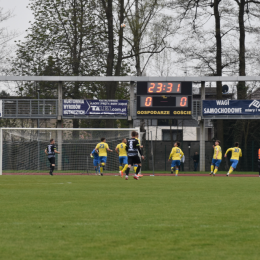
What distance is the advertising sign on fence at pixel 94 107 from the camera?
33.6 metres

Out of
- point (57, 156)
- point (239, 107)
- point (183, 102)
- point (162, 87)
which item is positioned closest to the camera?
point (57, 156)

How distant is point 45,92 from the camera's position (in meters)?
39.7

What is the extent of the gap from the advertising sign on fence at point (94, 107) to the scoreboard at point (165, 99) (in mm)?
1566

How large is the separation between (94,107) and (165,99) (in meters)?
4.72

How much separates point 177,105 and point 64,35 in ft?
37.8

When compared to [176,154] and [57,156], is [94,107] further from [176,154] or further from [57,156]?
[176,154]

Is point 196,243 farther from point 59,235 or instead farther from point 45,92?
point 45,92

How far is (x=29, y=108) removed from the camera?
35.6 meters

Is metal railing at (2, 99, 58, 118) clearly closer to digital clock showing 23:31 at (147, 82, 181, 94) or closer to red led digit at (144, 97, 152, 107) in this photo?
red led digit at (144, 97, 152, 107)

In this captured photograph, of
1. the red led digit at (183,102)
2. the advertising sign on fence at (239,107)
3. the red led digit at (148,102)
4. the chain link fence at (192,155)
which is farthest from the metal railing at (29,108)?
the advertising sign on fence at (239,107)

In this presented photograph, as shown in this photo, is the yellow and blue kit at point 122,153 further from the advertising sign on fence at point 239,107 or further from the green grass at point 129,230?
the green grass at point 129,230

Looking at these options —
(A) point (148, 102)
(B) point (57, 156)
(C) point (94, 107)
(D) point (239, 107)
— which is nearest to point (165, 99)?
(A) point (148, 102)

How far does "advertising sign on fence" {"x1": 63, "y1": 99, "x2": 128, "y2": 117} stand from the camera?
33.6 meters

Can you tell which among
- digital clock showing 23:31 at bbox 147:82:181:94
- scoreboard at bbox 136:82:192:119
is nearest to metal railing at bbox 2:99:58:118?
scoreboard at bbox 136:82:192:119
